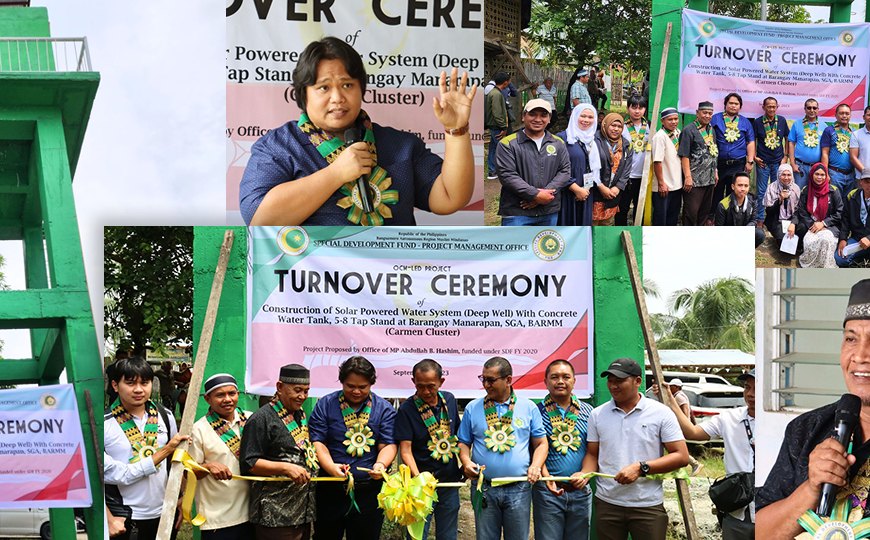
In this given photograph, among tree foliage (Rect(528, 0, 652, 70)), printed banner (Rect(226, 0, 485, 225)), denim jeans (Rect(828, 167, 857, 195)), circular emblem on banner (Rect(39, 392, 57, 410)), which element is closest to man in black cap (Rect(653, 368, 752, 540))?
printed banner (Rect(226, 0, 485, 225))

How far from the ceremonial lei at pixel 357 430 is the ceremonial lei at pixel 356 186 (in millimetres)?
2131

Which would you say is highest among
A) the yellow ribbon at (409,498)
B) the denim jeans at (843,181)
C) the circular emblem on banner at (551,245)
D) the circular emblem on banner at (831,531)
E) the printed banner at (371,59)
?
the printed banner at (371,59)

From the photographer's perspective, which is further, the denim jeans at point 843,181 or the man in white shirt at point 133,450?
the denim jeans at point 843,181

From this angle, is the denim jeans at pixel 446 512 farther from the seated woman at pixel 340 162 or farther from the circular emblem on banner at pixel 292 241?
the seated woman at pixel 340 162

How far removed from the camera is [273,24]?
29.7 feet

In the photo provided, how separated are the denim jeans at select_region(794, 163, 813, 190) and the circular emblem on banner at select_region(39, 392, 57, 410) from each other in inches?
309

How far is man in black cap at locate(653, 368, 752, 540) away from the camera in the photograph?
22.7 feet

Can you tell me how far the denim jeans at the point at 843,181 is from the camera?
33.3 ft

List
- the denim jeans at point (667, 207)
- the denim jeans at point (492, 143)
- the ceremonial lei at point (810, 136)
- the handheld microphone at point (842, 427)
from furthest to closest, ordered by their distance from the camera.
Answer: the ceremonial lei at point (810, 136) → the denim jeans at point (492, 143) → the denim jeans at point (667, 207) → the handheld microphone at point (842, 427)

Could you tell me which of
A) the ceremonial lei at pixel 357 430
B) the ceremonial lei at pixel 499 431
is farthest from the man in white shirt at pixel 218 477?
the ceremonial lei at pixel 499 431

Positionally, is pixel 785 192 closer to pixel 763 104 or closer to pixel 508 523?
pixel 763 104

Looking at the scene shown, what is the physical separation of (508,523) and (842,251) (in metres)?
5.39

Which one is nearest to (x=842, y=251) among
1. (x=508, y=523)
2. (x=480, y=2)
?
(x=480, y=2)

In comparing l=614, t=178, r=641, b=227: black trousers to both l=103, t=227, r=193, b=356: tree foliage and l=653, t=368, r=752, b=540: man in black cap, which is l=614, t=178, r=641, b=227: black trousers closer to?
l=653, t=368, r=752, b=540: man in black cap
